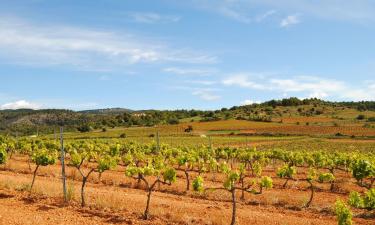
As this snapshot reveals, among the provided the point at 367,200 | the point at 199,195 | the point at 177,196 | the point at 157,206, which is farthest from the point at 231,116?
the point at 367,200

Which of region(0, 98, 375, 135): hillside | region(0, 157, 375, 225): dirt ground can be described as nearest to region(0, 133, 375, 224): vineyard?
region(0, 157, 375, 225): dirt ground

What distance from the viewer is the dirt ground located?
681 inches

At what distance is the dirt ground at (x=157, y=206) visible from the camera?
17.3 m

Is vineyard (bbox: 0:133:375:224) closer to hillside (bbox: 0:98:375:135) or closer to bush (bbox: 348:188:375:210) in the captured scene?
bush (bbox: 348:188:375:210)

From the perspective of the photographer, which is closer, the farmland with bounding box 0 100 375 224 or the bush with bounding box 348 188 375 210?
the bush with bounding box 348 188 375 210

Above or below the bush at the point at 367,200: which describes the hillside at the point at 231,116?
above

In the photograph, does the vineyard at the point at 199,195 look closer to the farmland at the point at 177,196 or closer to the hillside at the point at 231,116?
the farmland at the point at 177,196

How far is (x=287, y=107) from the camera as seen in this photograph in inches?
5118

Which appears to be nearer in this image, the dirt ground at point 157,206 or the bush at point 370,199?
the bush at point 370,199

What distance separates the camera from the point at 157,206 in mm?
19719

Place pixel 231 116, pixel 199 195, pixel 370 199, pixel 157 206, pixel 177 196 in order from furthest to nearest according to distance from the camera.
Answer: pixel 231 116, pixel 199 195, pixel 177 196, pixel 157 206, pixel 370 199

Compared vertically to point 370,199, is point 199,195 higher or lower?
lower

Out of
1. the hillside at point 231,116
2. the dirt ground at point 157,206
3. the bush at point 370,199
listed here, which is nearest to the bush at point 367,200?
the bush at point 370,199

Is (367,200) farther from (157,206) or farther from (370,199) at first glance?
(157,206)
